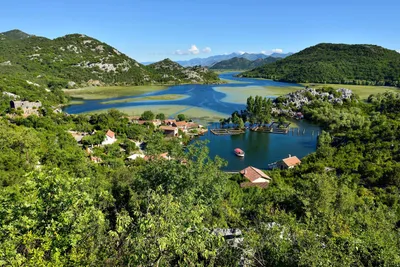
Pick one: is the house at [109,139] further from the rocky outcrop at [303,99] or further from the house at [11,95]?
the rocky outcrop at [303,99]

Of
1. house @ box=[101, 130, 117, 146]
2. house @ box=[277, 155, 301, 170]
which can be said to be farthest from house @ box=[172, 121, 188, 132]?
house @ box=[277, 155, 301, 170]

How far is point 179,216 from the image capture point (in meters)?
5.95

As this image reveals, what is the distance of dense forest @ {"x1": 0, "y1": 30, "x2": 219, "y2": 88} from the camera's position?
4577 inches

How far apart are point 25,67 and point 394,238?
13274cm

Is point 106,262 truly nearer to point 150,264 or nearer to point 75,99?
point 150,264

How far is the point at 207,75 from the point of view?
550 feet

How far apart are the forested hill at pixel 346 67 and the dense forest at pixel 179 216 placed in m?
123

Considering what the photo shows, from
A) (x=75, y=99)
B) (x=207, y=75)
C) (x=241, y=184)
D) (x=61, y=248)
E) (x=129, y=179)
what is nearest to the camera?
(x=61, y=248)

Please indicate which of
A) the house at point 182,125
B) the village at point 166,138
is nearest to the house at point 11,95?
the village at point 166,138

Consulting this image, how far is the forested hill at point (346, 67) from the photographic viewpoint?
12912 cm

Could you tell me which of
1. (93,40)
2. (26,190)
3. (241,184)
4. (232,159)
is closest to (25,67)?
(93,40)

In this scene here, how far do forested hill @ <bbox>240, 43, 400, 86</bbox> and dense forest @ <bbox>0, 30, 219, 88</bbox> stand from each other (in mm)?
51684

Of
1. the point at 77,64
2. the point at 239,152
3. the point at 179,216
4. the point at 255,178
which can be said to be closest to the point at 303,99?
the point at 239,152

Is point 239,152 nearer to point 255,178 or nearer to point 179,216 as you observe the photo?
point 255,178
